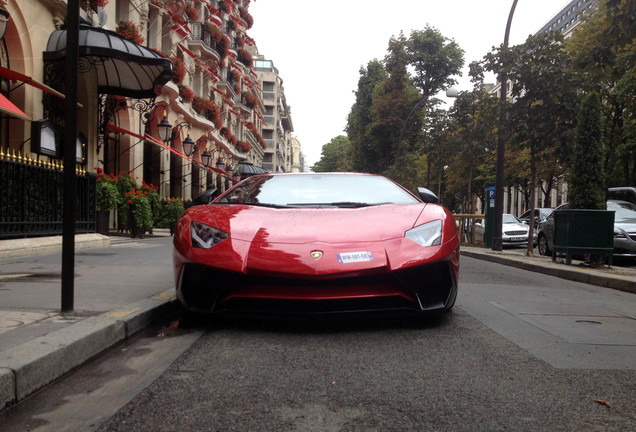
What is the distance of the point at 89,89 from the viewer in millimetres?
12375

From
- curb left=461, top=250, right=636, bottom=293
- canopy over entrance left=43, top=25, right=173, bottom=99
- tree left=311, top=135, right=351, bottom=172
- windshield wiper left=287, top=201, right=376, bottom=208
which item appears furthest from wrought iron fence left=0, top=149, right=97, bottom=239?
tree left=311, top=135, right=351, bottom=172

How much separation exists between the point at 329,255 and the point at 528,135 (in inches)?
397

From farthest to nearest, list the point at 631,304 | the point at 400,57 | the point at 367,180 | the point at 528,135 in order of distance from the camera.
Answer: the point at 400,57
the point at 528,135
the point at 631,304
the point at 367,180

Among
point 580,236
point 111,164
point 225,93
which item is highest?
point 225,93

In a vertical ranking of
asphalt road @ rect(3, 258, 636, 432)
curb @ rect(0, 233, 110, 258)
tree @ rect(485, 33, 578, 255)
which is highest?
tree @ rect(485, 33, 578, 255)

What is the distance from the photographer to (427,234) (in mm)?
3799

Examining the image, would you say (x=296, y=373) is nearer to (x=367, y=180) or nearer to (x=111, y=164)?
A: (x=367, y=180)

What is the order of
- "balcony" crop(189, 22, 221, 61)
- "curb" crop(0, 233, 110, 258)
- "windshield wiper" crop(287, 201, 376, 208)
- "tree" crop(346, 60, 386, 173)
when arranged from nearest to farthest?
1. "windshield wiper" crop(287, 201, 376, 208)
2. "curb" crop(0, 233, 110, 258)
3. "balcony" crop(189, 22, 221, 61)
4. "tree" crop(346, 60, 386, 173)

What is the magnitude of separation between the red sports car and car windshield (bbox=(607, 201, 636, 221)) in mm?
9278

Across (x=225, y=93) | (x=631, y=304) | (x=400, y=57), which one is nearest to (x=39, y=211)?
(x=631, y=304)

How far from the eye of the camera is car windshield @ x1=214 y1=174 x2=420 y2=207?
14.7 feet

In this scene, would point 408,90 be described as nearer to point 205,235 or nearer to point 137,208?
point 137,208

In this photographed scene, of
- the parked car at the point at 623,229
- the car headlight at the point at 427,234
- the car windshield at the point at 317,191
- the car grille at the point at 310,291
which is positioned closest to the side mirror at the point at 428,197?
the car windshield at the point at 317,191

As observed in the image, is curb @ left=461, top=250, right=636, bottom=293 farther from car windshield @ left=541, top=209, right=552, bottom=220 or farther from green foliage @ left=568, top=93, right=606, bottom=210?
car windshield @ left=541, top=209, right=552, bottom=220
